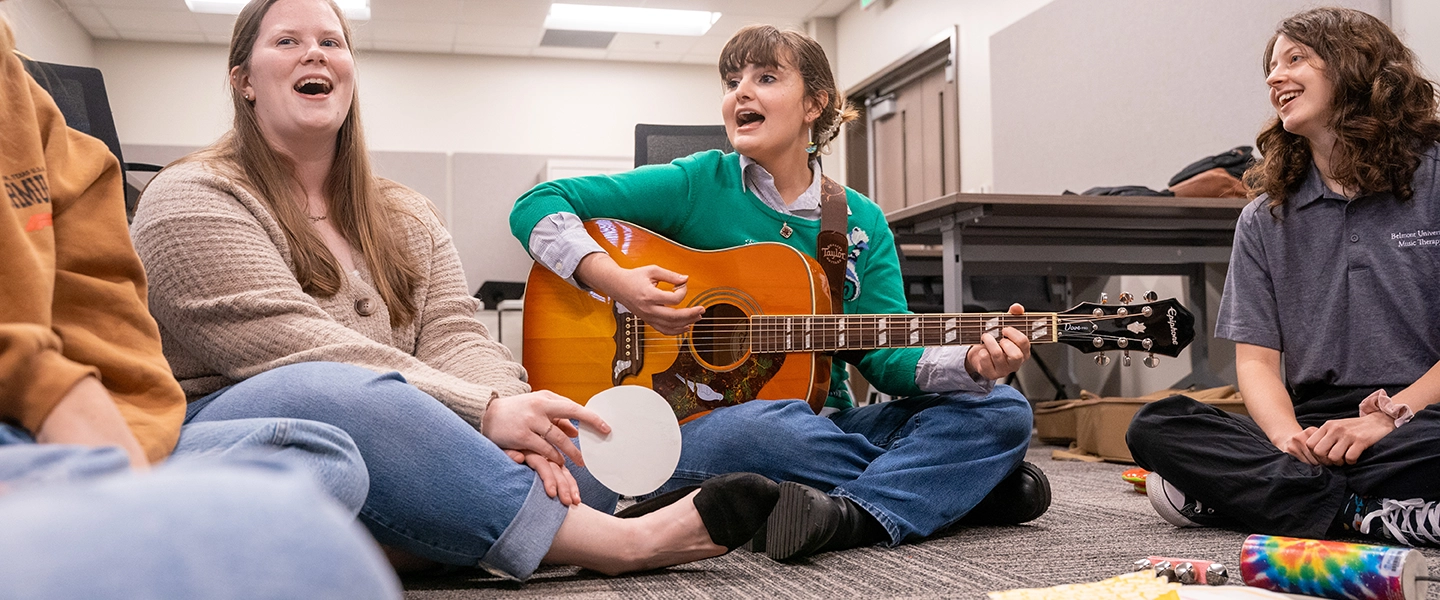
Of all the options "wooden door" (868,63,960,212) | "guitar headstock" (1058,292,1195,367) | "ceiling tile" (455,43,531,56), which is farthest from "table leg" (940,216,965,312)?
"ceiling tile" (455,43,531,56)

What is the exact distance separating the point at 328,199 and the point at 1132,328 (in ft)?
4.18

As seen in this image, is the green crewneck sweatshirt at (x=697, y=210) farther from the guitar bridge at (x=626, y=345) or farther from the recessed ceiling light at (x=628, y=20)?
the recessed ceiling light at (x=628, y=20)

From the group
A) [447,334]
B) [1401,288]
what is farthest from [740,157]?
[1401,288]

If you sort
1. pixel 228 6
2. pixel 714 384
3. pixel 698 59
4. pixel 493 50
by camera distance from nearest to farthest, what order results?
pixel 714 384 → pixel 228 6 → pixel 493 50 → pixel 698 59

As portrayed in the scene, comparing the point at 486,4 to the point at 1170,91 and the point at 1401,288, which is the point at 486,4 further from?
the point at 1401,288

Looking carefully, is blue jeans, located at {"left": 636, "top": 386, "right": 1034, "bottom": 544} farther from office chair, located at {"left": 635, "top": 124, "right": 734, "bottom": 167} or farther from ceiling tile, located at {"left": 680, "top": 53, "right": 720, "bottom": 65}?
ceiling tile, located at {"left": 680, "top": 53, "right": 720, "bottom": 65}

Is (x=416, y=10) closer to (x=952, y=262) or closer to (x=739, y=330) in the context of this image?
(x=952, y=262)

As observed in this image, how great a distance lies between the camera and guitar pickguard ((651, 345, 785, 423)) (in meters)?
1.85

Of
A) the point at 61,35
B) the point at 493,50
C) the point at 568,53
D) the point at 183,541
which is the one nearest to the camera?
the point at 183,541

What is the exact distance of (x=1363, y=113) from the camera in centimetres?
191

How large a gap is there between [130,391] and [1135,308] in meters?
1.47

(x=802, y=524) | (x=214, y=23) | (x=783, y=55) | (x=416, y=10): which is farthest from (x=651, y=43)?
(x=802, y=524)

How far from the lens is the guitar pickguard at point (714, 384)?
6.07 feet

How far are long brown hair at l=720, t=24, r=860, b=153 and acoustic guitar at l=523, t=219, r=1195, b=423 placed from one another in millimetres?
380
